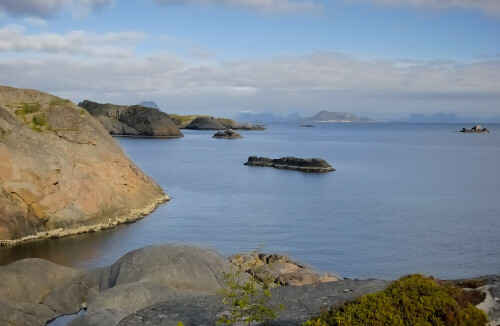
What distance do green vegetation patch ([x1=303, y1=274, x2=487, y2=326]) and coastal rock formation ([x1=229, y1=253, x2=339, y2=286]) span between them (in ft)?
69.7

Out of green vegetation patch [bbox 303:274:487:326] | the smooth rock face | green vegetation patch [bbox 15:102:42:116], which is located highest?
green vegetation patch [bbox 15:102:42:116]

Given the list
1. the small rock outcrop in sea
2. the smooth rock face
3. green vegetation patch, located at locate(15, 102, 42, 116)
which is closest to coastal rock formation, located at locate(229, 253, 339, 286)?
the smooth rock face

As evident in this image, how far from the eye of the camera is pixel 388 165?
423 ft

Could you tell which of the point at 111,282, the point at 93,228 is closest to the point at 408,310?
the point at 111,282

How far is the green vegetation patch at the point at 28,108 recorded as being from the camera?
193ft

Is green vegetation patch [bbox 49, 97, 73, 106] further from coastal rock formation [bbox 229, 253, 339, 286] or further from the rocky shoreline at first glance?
coastal rock formation [bbox 229, 253, 339, 286]

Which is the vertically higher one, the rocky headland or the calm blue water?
the rocky headland

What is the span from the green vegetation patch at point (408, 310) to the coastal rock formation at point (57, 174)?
1636 inches

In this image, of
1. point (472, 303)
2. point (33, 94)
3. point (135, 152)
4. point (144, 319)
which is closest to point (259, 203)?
point (33, 94)

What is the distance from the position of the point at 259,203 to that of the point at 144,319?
57637mm

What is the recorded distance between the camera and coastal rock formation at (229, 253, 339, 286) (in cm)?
3596

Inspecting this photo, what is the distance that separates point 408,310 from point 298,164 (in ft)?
344

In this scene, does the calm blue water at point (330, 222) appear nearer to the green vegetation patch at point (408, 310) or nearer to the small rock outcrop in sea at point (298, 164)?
the small rock outcrop in sea at point (298, 164)

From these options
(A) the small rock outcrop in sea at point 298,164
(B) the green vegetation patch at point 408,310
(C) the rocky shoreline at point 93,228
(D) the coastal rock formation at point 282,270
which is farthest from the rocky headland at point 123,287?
(A) the small rock outcrop in sea at point 298,164
